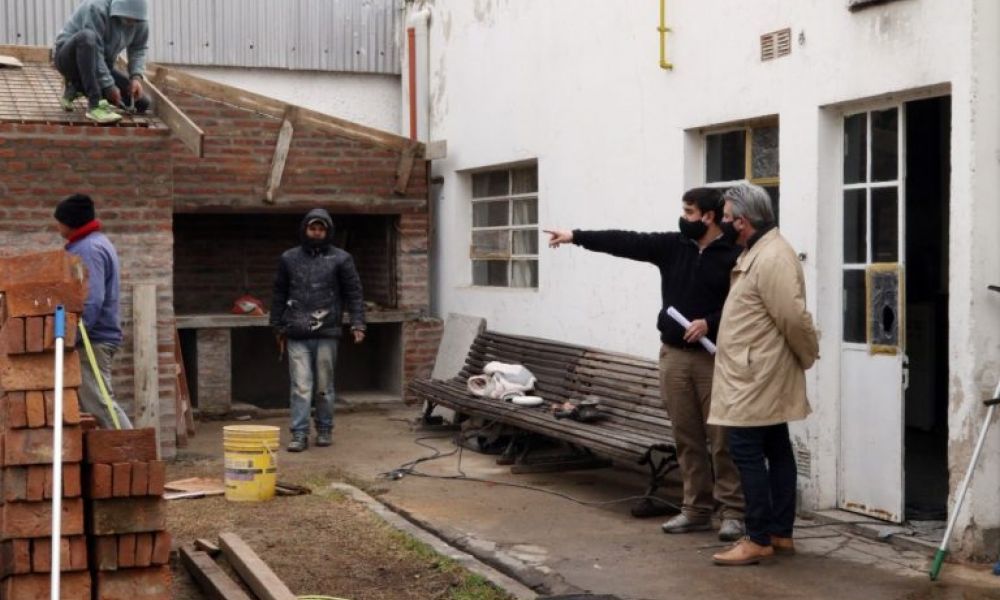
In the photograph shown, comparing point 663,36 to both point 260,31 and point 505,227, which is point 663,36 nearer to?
point 505,227

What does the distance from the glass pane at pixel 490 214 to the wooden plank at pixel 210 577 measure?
587cm

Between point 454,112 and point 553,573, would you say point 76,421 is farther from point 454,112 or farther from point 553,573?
point 454,112

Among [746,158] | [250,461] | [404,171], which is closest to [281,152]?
[404,171]

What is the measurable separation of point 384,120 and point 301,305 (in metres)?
4.25

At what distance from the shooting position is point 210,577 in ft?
20.9

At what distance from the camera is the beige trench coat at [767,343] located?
6504 mm

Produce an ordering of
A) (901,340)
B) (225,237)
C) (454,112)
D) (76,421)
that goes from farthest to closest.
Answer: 1. (225,237)
2. (454,112)
3. (901,340)
4. (76,421)

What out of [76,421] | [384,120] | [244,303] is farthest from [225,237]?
[76,421]

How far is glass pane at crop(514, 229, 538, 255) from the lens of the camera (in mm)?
11656

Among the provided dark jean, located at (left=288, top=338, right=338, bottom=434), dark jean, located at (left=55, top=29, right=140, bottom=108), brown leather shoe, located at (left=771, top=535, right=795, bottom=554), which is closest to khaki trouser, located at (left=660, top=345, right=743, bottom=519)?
brown leather shoe, located at (left=771, top=535, right=795, bottom=554)

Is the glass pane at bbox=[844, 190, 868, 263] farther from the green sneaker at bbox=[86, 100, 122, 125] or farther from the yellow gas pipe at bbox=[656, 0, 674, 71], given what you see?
the green sneaker at bbox=[86, 100, 122, 125]

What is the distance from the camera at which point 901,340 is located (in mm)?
7230

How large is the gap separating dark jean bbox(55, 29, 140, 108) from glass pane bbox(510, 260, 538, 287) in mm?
3921

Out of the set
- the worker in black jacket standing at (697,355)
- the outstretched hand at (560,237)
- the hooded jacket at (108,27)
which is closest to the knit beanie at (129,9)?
the hooded jacket at (108,27)
